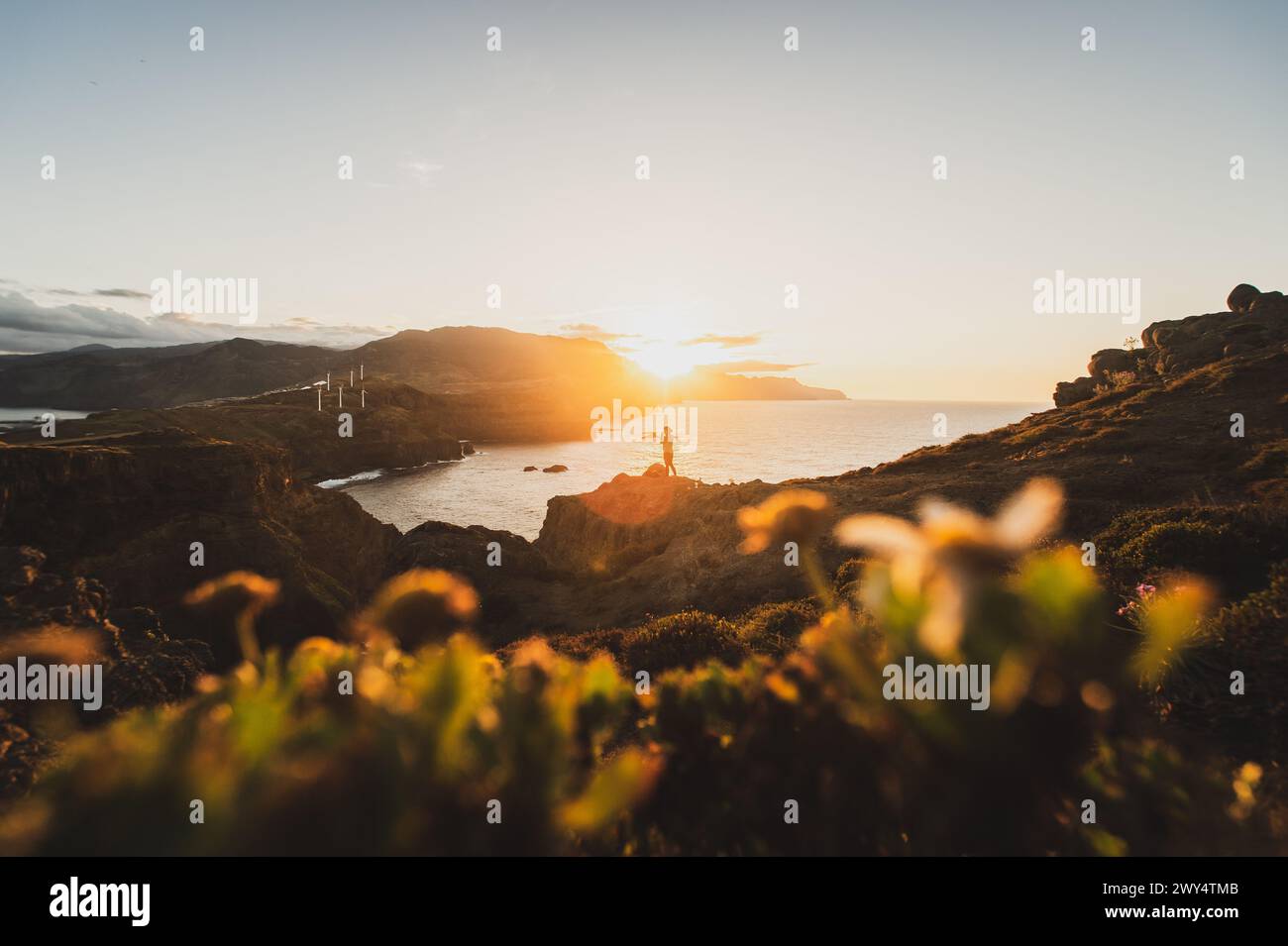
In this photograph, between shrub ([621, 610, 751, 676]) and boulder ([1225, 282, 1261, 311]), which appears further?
boulder ([1225, 282, 1261, 311])

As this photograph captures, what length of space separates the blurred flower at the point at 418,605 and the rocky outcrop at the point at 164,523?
9004 millimetres

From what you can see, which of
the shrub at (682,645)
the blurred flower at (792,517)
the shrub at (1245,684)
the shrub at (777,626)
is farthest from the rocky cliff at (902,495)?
the blurred flower at (792,517)

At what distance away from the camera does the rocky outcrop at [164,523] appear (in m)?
15.9

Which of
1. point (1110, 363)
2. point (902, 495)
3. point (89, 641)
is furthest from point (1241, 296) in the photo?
point (89, 641)

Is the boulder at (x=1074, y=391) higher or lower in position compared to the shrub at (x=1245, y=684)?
higher

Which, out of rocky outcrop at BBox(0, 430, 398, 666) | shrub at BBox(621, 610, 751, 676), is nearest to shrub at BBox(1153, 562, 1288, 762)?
shrub at BBox(621, 610, 751, 676)

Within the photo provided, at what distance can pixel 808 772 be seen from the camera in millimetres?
4633

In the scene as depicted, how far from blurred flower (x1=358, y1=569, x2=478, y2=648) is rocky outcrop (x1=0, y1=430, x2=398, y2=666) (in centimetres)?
900

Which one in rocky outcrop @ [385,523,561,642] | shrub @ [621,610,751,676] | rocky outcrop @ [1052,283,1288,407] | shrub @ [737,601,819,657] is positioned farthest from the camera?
rocky outcrop @ [1052,283,1288,407]

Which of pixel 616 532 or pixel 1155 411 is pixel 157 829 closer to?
pixel 616 532

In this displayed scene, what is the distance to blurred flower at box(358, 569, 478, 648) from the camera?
539 cm

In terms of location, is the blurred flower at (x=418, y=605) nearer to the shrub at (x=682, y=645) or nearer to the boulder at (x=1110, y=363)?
the shrub at (x=682, y=645)

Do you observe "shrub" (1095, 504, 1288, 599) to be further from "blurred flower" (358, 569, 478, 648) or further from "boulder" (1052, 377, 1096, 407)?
"boulder" (1052, 377, 1096, 407)
